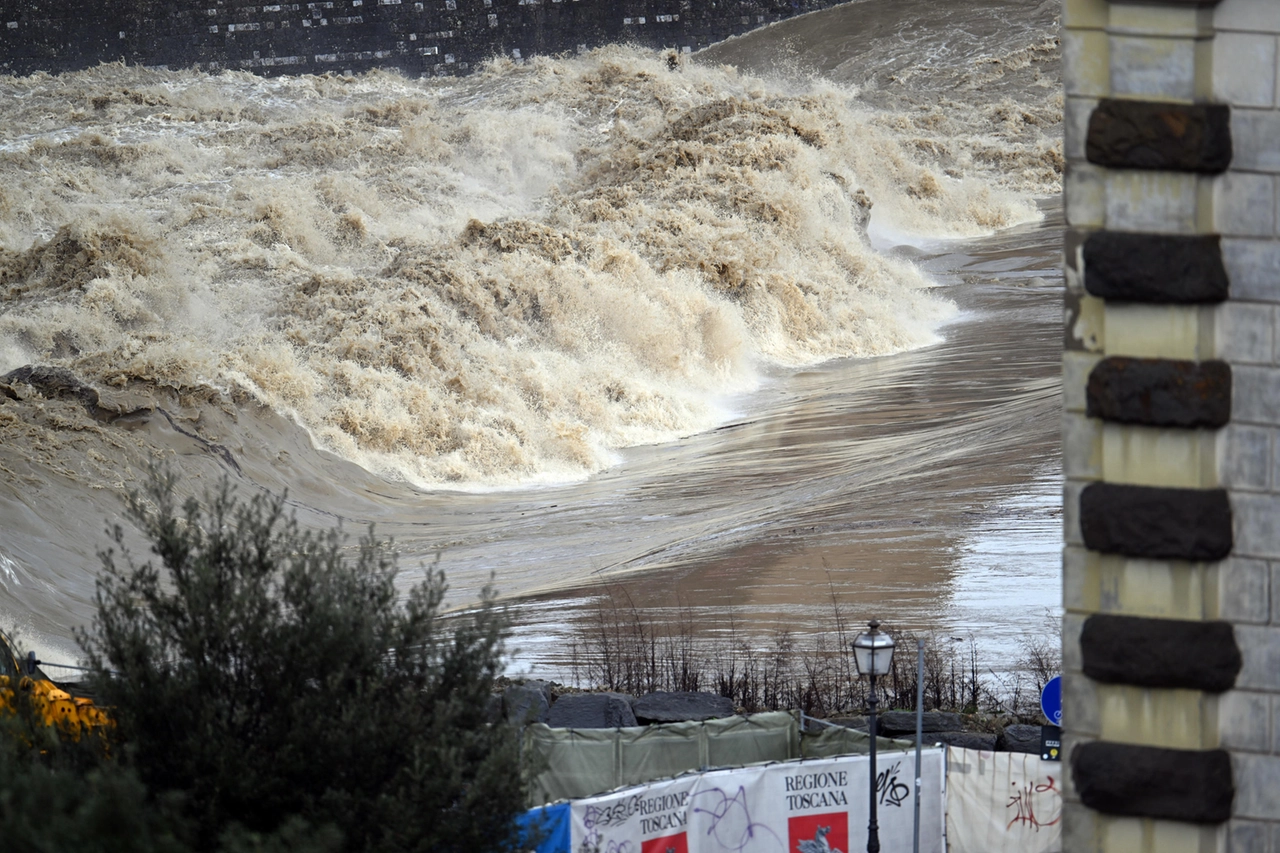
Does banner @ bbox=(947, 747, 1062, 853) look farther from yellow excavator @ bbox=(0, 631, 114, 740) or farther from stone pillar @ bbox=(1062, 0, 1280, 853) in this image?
yellow excavator @ bbox=(0, 631, 114, 740)

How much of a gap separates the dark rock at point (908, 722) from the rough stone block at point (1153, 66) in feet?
18.7

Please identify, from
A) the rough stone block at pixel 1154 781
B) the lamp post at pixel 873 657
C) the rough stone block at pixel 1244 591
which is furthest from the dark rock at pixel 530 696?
the rough stone block at pixel 1244 591

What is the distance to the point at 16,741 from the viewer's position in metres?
5.60

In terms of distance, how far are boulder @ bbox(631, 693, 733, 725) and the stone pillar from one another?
17.3 ft

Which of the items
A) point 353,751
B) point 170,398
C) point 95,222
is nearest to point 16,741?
point 353,751

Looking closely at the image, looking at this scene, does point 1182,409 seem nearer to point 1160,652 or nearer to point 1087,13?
point 1160,652

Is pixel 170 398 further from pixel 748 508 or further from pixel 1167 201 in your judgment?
pixel 1167 201

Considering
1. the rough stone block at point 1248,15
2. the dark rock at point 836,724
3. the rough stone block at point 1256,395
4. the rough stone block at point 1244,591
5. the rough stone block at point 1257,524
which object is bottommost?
the dark rock at point 836,724

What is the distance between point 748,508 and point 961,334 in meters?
13.8

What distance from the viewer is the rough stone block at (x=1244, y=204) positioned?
4.64 m

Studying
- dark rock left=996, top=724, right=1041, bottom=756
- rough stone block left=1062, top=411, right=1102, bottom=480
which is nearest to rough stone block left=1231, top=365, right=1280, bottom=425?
rough stone block left=1062, top=411, right=1102, bottom=480

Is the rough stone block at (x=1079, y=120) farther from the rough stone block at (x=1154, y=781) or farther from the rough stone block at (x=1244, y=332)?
the rough stone block at (x=1154, y=781)

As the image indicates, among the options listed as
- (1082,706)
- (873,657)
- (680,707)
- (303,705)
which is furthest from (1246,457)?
(680,707)

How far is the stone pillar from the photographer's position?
15.2 feet
